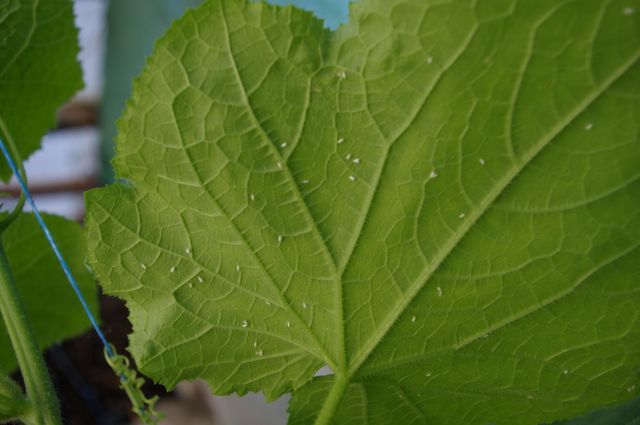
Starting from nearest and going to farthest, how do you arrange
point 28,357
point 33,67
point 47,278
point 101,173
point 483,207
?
point 483,207 → point 28,357 → point 33,67 → point 47,278 → point 101,173

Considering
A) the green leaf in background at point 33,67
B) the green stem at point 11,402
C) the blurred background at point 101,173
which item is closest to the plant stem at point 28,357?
the green stem at point 11,402

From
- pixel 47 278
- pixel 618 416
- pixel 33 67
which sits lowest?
pixel 618 416

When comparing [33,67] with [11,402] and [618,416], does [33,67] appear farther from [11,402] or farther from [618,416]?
[618,416]

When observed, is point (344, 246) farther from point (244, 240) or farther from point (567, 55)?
point (567, 55)

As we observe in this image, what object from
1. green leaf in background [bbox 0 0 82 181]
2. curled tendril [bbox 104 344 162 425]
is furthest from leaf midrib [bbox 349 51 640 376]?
green leaf in background [bbox 0 0 82 181]

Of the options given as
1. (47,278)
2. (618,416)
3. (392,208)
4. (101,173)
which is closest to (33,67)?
(47,278)

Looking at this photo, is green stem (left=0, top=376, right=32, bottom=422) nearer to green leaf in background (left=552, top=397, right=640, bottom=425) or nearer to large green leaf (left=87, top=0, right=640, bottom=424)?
large green leaf (left=87, top=0, right=640, bottom=424)
